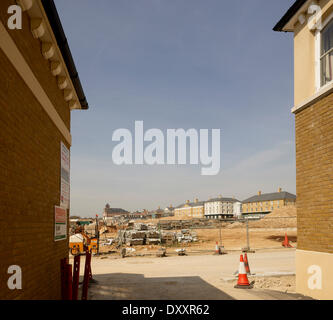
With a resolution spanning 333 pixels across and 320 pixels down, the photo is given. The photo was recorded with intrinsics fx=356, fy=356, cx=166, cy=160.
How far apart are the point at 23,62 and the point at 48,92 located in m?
1.89

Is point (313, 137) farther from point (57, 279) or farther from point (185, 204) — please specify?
point (185, 204)

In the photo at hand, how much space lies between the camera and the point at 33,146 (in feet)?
18.4

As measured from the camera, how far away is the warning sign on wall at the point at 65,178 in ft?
27.4

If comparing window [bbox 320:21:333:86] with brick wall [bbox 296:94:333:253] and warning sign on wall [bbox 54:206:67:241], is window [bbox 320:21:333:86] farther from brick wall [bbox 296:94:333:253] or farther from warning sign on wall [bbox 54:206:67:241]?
warning sign on wall [bbox 54:206:67:241]

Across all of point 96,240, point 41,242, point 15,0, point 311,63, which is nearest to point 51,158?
point 41,242

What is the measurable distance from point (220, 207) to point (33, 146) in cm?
13948

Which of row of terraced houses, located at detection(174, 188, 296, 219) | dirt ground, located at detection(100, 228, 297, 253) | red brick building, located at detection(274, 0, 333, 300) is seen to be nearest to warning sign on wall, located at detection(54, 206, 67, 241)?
red brick building, located at detection(274, 0, 333, 300)

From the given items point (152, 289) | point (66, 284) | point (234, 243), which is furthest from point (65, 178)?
point (234, 243)

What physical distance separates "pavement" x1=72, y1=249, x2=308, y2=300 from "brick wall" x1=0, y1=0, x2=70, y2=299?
3.04 metres

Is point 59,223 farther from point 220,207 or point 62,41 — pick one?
point 220,207

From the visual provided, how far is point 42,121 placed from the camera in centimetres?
627

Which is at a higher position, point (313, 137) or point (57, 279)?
point (313, 137)

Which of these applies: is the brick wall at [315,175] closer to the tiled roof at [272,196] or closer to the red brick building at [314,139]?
the red brick building at [314,139]

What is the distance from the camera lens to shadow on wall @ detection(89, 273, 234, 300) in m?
9.14
